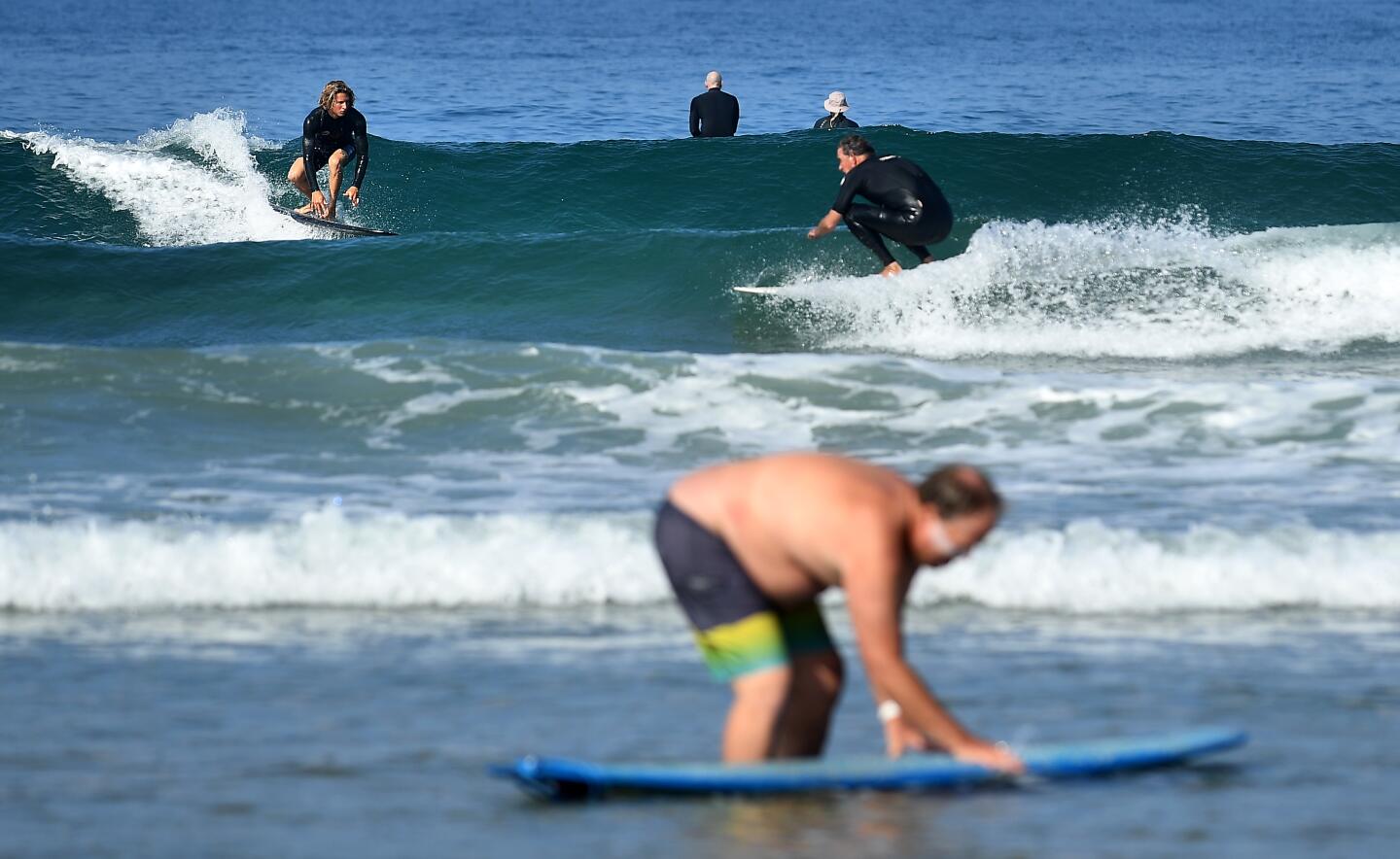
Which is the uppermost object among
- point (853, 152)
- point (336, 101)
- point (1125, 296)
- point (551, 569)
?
point (336, 101)

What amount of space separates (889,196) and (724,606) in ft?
28.1

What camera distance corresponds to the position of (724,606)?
413 cm

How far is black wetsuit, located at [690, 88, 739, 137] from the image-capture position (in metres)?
19.9

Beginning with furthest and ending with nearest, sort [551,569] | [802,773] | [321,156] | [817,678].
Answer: [321,156]
[551,569]
[817,678]
[802,773]

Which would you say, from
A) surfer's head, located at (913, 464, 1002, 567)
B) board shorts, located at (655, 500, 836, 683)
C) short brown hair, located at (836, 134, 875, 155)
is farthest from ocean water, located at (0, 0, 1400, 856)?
short brown hair, located at (836, 134, 875, 155)

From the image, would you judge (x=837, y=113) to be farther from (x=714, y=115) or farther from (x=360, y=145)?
(x=360, y=145)

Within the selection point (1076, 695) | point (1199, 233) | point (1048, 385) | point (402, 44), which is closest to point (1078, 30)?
point (402, 44)

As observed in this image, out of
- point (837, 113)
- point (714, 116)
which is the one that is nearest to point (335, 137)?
point (837, 113)

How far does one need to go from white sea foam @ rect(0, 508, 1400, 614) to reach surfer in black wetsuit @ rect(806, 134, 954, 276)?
5817mm

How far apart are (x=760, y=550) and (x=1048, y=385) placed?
612cm

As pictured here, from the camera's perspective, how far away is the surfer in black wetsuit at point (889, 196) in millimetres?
12266

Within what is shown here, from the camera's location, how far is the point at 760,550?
161 inches

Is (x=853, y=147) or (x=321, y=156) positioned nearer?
(x=853, y=147)

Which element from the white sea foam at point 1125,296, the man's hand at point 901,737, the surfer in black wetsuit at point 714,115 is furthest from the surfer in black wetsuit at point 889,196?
the man's hand at point 901,737
